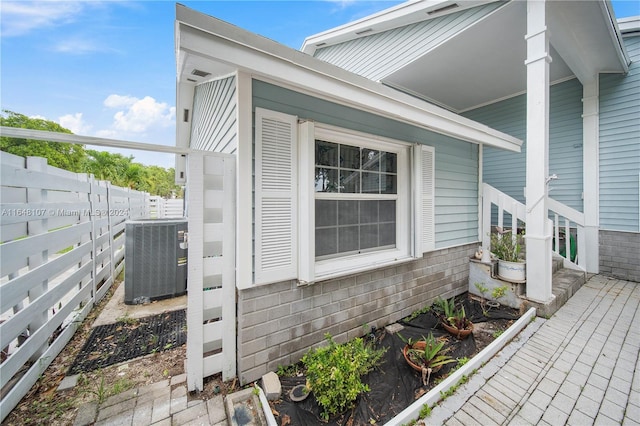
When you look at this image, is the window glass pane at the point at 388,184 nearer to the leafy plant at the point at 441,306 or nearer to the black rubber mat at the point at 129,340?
the leafy plant at the point at 441,306

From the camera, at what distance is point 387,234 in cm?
324

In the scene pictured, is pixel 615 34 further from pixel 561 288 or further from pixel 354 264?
pixel 354 264

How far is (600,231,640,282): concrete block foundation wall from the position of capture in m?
4.32

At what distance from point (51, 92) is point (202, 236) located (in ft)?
59.9

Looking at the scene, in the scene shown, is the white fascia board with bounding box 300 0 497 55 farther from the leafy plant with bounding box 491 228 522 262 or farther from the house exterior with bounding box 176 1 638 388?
the leafy plant with bounding box 491 228 522 262

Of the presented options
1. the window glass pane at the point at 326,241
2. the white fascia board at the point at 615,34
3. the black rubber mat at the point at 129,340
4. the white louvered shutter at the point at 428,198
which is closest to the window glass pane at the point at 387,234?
the white louvered shutter at the point at 428,198

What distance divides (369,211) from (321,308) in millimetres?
1268

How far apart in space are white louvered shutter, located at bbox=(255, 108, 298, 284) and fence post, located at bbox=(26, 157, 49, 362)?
1.91 m

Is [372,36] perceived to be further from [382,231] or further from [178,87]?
[382,231]

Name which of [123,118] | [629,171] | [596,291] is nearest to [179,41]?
[596,291]

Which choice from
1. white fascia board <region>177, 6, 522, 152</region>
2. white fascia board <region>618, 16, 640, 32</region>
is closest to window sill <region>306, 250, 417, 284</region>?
white fascia board <region>177, 6, 522, 152</region>

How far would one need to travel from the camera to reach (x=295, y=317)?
226 centimetres

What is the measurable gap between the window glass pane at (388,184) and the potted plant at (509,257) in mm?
1980

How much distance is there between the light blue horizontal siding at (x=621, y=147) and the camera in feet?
14.2
